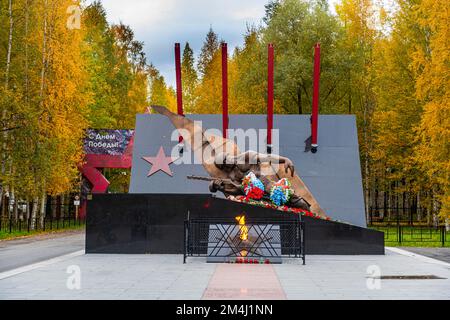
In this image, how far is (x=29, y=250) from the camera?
2184 centimetres

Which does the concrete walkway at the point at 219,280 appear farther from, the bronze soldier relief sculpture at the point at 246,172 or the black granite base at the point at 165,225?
the bronze soldier relief sculpture at the point at 246,172

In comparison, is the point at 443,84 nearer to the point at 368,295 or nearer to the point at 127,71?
the point at 368,295

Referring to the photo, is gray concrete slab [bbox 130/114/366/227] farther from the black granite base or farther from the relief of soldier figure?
the black granite base

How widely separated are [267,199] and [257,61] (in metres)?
29.0

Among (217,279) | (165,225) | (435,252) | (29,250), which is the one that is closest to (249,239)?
(165,225)

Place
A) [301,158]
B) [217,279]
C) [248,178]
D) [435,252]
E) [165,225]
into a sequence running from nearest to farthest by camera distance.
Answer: [217,279]
[165,225]
[435,252]
[248,178]
[301,158]

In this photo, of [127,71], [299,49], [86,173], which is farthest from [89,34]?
[299,49]

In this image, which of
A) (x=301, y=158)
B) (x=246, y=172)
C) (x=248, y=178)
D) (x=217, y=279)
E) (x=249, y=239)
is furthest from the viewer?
(x=301, y=158)

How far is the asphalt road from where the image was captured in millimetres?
17516

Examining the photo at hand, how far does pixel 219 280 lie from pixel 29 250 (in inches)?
421

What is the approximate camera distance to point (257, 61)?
49.7m

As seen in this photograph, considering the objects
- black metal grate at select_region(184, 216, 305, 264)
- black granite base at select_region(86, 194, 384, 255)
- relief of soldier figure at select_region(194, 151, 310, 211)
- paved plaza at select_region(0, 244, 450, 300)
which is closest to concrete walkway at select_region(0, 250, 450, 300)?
paved plaza at select_region(0, 244, 450, 300)

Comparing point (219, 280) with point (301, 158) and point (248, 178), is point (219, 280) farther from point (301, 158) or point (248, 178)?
point (301, 158)

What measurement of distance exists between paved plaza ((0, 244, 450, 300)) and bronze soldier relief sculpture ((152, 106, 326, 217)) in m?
4.35
